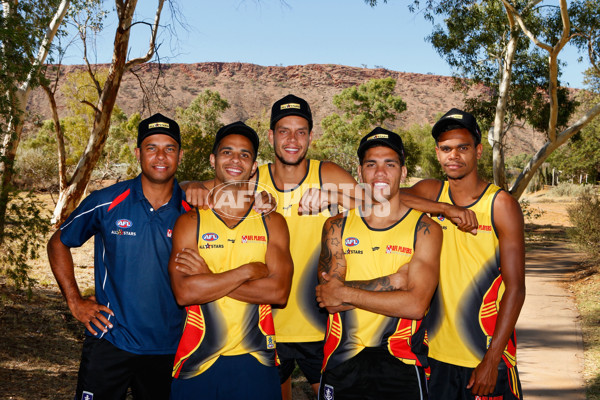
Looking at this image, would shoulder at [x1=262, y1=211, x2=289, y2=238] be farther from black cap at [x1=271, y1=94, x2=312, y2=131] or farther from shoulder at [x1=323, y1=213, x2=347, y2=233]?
black cap at [x1=271, y1=94, x2=312, y2=131]

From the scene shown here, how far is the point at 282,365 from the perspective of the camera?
383 cm

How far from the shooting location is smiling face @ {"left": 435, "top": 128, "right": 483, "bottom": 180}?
336 centimetres

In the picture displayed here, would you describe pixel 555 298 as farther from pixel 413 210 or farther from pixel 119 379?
pixel 119 379

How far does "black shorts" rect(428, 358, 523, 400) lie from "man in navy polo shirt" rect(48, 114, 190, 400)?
1.60 metres

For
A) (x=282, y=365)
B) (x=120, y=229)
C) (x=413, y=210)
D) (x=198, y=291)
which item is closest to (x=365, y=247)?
(x=413, y=210)

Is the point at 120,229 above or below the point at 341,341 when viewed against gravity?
above

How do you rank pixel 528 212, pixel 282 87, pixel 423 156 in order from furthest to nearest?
pixel 282 87
pixel 423 156
pixel 528 212

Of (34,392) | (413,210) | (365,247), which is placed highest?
(413,210)

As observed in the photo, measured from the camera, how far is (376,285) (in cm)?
300

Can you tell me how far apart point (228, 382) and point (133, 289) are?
876 millimetres

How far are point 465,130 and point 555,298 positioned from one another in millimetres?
9521

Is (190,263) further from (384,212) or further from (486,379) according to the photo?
(486,379)

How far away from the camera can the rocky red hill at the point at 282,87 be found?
3745 inches

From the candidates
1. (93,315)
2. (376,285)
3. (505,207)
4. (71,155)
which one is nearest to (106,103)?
(93,315)
